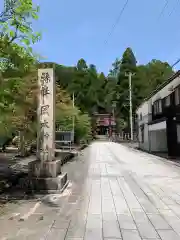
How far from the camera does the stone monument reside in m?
9.67

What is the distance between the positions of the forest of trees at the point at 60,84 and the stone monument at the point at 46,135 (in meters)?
0.43

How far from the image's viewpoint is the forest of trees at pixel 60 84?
7.69 m

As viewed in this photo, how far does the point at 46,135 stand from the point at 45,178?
4.43 feet

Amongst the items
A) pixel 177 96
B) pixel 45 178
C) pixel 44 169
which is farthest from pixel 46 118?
pixel 177 96

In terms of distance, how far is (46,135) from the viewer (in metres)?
10.0

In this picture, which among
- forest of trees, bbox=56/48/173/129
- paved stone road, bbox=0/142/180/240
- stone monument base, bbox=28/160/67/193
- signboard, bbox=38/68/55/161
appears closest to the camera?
paved stone road, bbox=0/142/180/240

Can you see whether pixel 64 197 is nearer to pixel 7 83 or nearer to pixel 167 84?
pixel 7 83

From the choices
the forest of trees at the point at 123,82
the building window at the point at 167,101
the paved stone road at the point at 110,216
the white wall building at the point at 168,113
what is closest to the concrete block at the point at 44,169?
the paved stone road at the point at 110,216

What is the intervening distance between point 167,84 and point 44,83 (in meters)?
15.8

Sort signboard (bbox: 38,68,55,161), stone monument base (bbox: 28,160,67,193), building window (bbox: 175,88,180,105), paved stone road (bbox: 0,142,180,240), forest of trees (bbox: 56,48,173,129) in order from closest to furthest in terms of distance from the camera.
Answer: paved stone road (bbox: 0,142,180,240) → stone monument base (bbox: 28,160,67,193) → signboard (bbox: 38,68,55,161) → building window (bbox: 175,88,180,105) → forest of trees (bbox: 56,48,173,129)

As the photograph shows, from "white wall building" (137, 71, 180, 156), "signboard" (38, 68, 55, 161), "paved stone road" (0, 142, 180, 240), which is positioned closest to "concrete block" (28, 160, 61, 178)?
"signboard" (38, 68, 55, 161)

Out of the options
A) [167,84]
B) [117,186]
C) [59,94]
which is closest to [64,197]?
[117,186]

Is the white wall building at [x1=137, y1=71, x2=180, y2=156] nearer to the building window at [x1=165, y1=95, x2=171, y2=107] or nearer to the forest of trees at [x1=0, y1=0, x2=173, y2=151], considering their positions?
the building window at [x1=165, y1=95, x2=171, y2=107]

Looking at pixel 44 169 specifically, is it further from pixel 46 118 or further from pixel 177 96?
pixel 177 96
